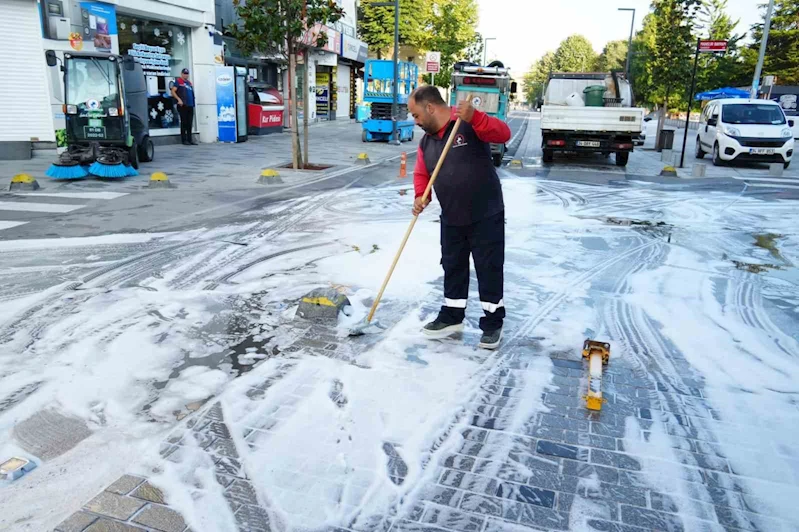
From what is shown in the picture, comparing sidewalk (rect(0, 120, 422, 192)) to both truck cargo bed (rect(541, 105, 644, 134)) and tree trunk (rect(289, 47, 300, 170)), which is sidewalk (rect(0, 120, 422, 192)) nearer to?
tree trunk (rect(289, 47, 300, 170))

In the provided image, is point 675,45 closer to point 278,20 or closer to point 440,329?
point 278,20

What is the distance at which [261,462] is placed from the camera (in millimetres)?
2887

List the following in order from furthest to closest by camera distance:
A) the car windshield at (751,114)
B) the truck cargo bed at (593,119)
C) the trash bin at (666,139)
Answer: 1. the trash bin at (666,139)
2. the car windshield at (751,114)
3. the truck cargo bed at (593,119)

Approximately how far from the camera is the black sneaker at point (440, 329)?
4496 millimetres

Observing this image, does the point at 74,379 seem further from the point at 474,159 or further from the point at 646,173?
the point at 646,173

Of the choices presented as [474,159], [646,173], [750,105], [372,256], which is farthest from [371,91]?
[474,159]

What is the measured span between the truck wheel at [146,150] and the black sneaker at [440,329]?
11408mm

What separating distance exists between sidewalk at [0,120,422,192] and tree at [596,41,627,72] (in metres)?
65.0

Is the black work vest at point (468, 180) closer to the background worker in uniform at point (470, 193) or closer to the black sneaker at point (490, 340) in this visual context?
the background worker in uniform at point (470, 193)

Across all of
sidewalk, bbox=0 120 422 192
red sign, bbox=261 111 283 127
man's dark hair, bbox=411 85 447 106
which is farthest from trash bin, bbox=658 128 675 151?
man's dark hair, bbox=411 85 447 106

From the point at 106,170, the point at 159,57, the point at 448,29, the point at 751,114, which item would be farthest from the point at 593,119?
the point at 448,29

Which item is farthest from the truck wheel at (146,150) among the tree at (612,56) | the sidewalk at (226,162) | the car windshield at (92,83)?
the tree at (612,56)

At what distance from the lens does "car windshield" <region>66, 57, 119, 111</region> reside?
38.4 feet

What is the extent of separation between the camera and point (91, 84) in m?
11.9
